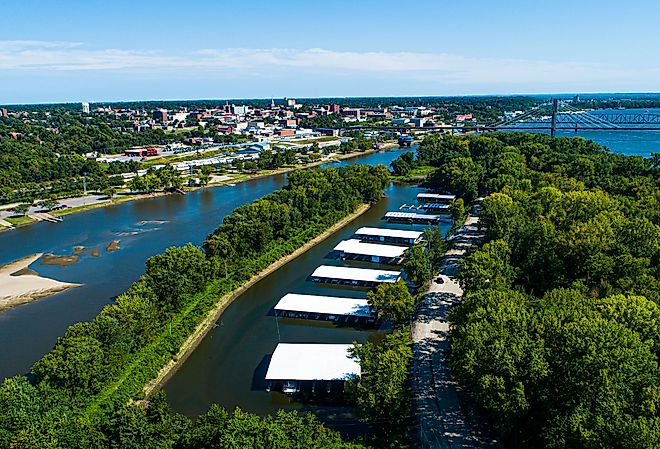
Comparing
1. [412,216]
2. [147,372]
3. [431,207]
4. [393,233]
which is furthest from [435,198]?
[147,372]

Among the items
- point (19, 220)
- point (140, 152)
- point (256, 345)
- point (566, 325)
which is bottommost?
point (256, 345)

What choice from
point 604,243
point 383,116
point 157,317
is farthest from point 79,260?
point 383,116

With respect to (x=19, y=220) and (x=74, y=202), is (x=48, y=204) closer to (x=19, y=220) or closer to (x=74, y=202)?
(x=19, y=220)

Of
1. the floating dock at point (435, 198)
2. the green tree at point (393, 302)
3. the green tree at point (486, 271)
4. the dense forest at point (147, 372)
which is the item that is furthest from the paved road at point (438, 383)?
the floating dock at point (435, 198)

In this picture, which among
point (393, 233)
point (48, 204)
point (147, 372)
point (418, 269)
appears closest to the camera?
point (147, 372)

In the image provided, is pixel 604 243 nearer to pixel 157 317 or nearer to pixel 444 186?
pixel 157 317

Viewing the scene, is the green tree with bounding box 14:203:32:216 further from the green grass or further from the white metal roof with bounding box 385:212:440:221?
the white metal roof with bounding box 385:212:440:221

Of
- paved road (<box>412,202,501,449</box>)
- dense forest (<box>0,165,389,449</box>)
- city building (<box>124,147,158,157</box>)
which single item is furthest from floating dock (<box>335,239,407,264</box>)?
city building (<box>124,147,158,157</box>)

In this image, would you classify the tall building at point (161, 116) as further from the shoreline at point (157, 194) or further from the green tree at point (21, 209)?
the green tree at point (21, 209)
